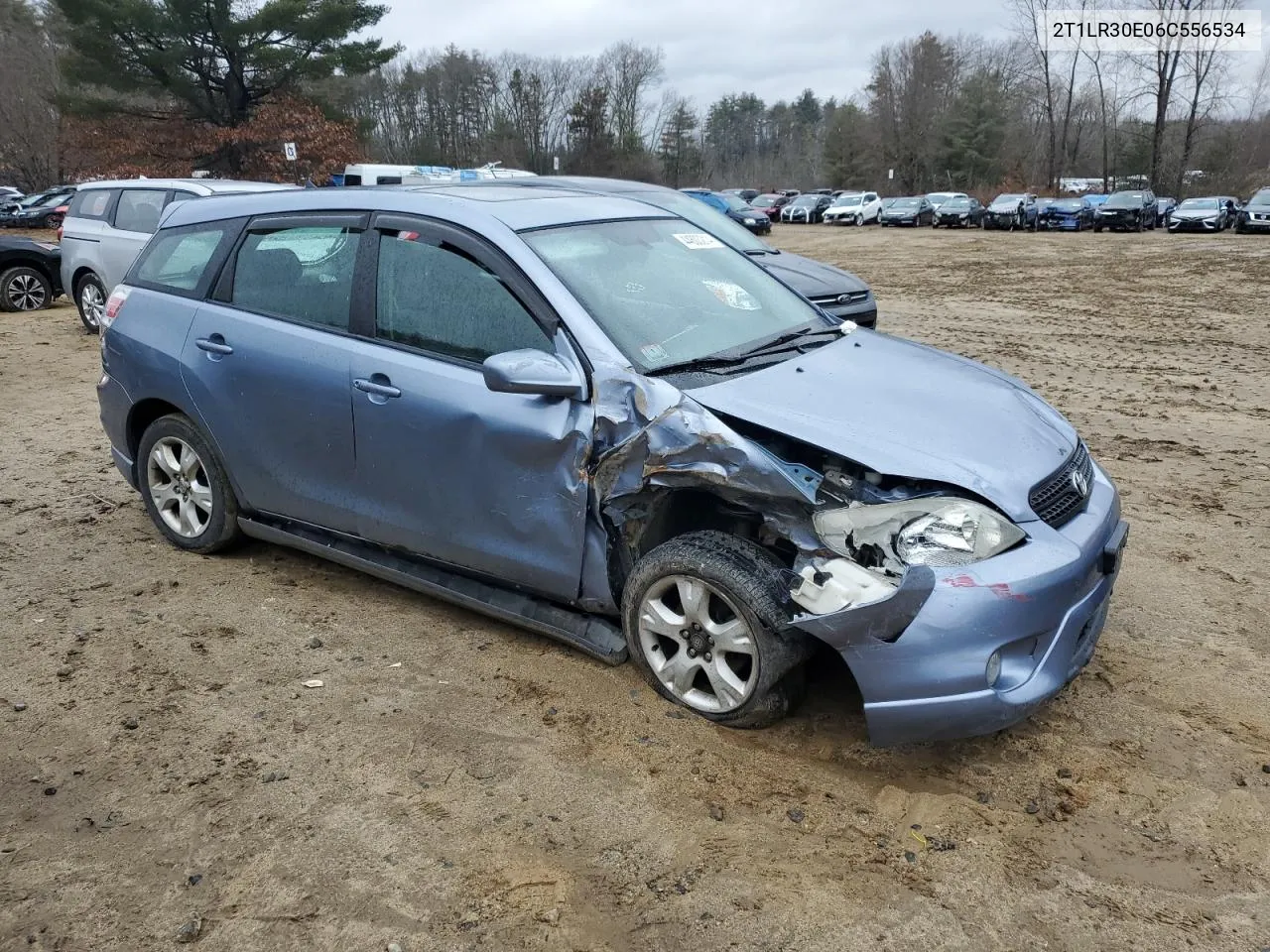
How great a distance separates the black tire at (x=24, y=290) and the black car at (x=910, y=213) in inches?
1313

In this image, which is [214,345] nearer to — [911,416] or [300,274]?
[300,274]

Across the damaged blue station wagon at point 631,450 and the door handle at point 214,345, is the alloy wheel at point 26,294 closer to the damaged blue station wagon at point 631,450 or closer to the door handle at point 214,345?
the damaged blue station wagon at point 631,450

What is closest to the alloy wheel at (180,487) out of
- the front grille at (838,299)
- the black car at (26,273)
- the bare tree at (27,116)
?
the front grille at (838,299)

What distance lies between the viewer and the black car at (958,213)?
38441 millimetres

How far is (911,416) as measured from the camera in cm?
335

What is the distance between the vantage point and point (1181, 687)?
3.69 m

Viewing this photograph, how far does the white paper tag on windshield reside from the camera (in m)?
4.43

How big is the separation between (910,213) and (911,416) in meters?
39.6

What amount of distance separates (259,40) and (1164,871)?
36.5 meters

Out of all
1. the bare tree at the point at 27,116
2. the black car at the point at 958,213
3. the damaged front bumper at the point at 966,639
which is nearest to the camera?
the damaged front bumper at the point at 966,639

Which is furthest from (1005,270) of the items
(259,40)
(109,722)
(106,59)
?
(106,59)

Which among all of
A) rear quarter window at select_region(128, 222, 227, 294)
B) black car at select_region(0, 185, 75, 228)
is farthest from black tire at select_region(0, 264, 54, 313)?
black car at select_region(0, 185, 75, 228)

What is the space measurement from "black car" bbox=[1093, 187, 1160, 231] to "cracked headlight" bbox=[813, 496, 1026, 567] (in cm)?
3489

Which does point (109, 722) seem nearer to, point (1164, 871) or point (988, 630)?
point (988, 630)
